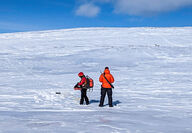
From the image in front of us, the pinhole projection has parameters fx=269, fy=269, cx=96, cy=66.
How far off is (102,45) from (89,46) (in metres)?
1.47

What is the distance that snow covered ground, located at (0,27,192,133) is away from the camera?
241 inches

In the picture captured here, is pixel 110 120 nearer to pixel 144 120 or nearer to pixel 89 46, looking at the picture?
pixel 144 120

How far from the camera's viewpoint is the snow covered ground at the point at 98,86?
241 inches

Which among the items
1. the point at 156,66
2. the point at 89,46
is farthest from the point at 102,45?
the point at 156,66

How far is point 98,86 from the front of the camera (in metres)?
14.3

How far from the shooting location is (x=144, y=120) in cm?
660

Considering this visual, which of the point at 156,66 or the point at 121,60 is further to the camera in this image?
the point at 121,60

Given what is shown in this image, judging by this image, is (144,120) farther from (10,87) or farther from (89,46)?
(89,46)

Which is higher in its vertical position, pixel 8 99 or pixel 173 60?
pixel 173 60

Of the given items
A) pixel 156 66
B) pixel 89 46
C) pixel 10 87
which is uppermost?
pixel 89 46

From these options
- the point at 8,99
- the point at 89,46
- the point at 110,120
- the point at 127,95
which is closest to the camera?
the point at 110,120

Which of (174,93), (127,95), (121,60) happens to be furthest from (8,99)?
(121,60)

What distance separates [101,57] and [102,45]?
225 inches

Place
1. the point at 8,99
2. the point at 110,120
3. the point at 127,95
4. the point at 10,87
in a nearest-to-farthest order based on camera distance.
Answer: the point at 110,120
the point at 8,99
the point at 127,95
the point at 10,87
